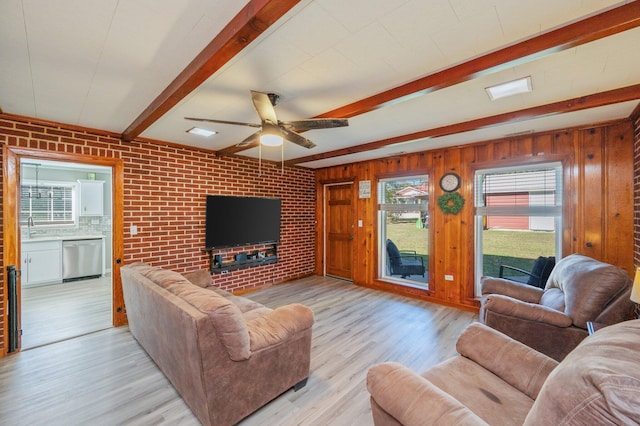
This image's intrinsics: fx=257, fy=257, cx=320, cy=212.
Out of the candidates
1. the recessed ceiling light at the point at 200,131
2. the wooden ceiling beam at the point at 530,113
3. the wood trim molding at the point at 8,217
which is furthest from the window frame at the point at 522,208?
the wood trim molding at the point at 8,217

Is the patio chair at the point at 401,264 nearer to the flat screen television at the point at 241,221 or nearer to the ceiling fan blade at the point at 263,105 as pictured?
the flat screen television at the point at 241,221

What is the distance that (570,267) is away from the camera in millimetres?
2365

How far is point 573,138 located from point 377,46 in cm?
303

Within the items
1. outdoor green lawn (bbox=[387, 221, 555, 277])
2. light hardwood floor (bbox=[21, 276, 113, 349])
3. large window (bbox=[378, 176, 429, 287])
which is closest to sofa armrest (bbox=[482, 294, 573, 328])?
outdoor green lawn (bbox=[387, 221, 555, 277])

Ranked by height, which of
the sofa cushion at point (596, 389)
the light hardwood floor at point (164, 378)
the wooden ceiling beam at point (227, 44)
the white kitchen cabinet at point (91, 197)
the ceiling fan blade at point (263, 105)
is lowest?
the light hardwood floor at point (164, 378)

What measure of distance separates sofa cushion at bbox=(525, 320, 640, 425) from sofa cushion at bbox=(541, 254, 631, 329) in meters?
1.47

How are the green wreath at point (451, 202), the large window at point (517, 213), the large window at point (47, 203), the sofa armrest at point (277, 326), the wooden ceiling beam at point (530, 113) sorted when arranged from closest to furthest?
the sofa armrest at point (277, 326) < the wooden ceiling beam at point (530, 113) < the large window at point (517, 213) < the green wreath at point (451, 202) < the large window at point (47, 203)

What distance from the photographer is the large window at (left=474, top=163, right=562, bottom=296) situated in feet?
10.8

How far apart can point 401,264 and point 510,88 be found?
130 inches

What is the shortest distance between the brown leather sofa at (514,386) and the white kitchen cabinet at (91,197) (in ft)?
23.6

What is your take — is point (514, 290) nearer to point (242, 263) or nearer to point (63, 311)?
point (242, 263)

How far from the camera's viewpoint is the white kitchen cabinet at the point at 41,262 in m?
4.74

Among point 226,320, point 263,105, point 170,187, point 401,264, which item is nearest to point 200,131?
point 170,187

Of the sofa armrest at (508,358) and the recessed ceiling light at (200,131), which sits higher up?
the recessed ceiling light at (200,131)
